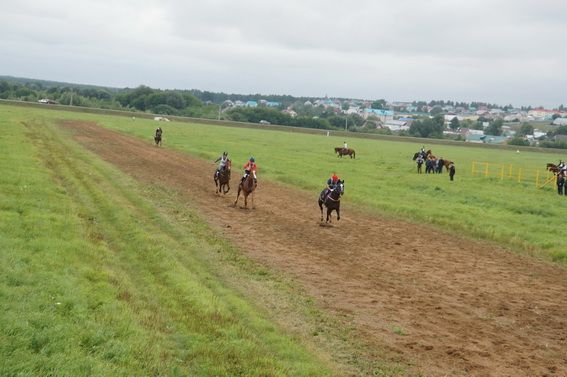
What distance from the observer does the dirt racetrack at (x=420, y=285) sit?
10750 millimetres

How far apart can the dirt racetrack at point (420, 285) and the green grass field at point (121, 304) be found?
185 centimetres

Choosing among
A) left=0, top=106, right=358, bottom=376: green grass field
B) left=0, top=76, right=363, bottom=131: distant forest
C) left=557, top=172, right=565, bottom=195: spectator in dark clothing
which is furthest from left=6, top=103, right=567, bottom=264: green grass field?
left=0, top=76, right=363, bottom=131: distant forest

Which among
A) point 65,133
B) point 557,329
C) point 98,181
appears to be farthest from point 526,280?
point 65,133

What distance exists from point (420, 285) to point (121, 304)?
7358 millimetres

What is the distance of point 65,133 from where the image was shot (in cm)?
5319

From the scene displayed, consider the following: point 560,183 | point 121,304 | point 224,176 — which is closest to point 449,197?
point 560,183

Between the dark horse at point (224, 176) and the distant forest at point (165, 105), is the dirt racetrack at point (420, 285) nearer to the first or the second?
the dark horse at point (224, 176)

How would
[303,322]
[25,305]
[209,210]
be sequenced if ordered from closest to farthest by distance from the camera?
[25,305] < [303,322] < [209,210]

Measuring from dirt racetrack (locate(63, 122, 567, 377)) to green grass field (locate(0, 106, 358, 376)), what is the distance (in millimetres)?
1847

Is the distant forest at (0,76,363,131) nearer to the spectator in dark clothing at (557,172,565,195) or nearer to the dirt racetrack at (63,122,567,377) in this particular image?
the spectator in dark clothing at (557,172,565,195)

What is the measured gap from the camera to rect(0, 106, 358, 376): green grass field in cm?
838

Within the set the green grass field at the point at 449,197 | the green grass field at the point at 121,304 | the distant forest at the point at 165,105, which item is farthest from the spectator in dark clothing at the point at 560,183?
the distant forest at the point at 165,105

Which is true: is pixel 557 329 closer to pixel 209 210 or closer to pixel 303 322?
pixel 303 322

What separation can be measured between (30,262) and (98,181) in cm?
1426
